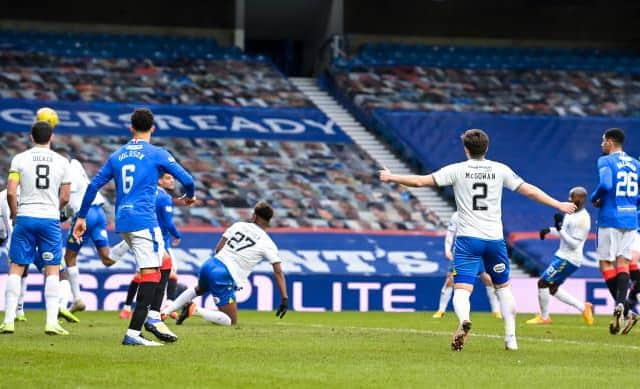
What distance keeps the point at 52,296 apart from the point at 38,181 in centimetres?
119

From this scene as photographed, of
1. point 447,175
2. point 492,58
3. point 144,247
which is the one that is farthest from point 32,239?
point 492,58

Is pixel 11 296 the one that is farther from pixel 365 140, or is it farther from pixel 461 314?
pixel 365 140

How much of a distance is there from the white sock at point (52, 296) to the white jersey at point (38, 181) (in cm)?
65

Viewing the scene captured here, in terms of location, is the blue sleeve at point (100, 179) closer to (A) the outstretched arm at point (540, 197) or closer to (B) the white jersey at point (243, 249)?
(A) the outstretched arm at point (540, 197)

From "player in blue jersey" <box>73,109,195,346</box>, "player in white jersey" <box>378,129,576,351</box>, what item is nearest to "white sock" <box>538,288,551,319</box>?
"player in white jersey" <box>378,129,576,351</box>

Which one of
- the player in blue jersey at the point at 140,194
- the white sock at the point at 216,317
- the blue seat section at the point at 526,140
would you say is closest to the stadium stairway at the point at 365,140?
the blue seat section at the point at 526,140

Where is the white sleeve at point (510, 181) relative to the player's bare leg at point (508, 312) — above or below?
above

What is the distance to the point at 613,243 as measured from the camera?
1639cm

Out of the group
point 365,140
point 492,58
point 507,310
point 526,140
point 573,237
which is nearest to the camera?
point 507,310

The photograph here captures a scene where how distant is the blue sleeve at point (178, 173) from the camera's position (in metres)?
11.7

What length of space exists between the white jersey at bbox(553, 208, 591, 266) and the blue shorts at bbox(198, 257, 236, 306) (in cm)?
558

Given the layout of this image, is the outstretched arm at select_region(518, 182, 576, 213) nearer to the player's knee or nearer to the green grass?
the green grass

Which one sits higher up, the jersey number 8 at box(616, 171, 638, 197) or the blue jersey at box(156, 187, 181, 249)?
the jersey number 8 at box(616, 171, 638, 197)

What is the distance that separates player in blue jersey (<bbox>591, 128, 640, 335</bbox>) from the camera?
16.2 m
